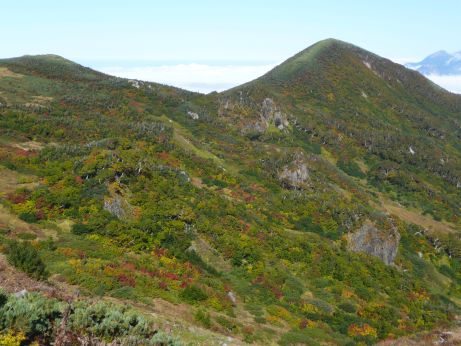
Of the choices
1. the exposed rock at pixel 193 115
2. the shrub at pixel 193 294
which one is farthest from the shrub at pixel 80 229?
the exposed rock at pixel 193 115

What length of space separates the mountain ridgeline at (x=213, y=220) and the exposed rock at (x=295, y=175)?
0.27 metres

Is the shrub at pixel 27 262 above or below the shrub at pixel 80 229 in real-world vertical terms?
above

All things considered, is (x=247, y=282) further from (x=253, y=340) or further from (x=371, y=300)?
(x=371, y=300)

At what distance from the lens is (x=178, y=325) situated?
54.5 feet

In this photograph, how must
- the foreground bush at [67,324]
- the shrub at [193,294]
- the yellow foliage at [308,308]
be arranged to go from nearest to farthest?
the foreground bush at [67,324] < the shrub at [193,294] < the yellow foliage at [308,308]

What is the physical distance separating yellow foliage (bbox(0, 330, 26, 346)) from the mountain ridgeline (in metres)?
0.28

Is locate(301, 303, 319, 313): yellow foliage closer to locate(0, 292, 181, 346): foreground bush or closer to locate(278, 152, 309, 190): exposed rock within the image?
locate(0, 292, 181, 346): foreground bush

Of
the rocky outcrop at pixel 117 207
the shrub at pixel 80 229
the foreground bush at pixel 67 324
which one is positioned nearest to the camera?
the foreground bush at pixel 67 324

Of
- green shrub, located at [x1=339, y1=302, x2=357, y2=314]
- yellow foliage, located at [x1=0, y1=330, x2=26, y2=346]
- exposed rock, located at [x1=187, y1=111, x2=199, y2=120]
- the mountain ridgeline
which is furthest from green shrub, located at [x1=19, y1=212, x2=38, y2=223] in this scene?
exposed rock, located at [x1=187, y1=111, x2=199, y2=120]

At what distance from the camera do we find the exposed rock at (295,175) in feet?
201

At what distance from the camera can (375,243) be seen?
156 feet

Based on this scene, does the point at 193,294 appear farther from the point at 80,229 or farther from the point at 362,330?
the point at 362,330

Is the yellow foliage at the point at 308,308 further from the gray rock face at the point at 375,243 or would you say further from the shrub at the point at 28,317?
the gray rock face at the point at 375,243

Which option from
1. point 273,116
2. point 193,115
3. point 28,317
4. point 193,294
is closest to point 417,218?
point 273,116
